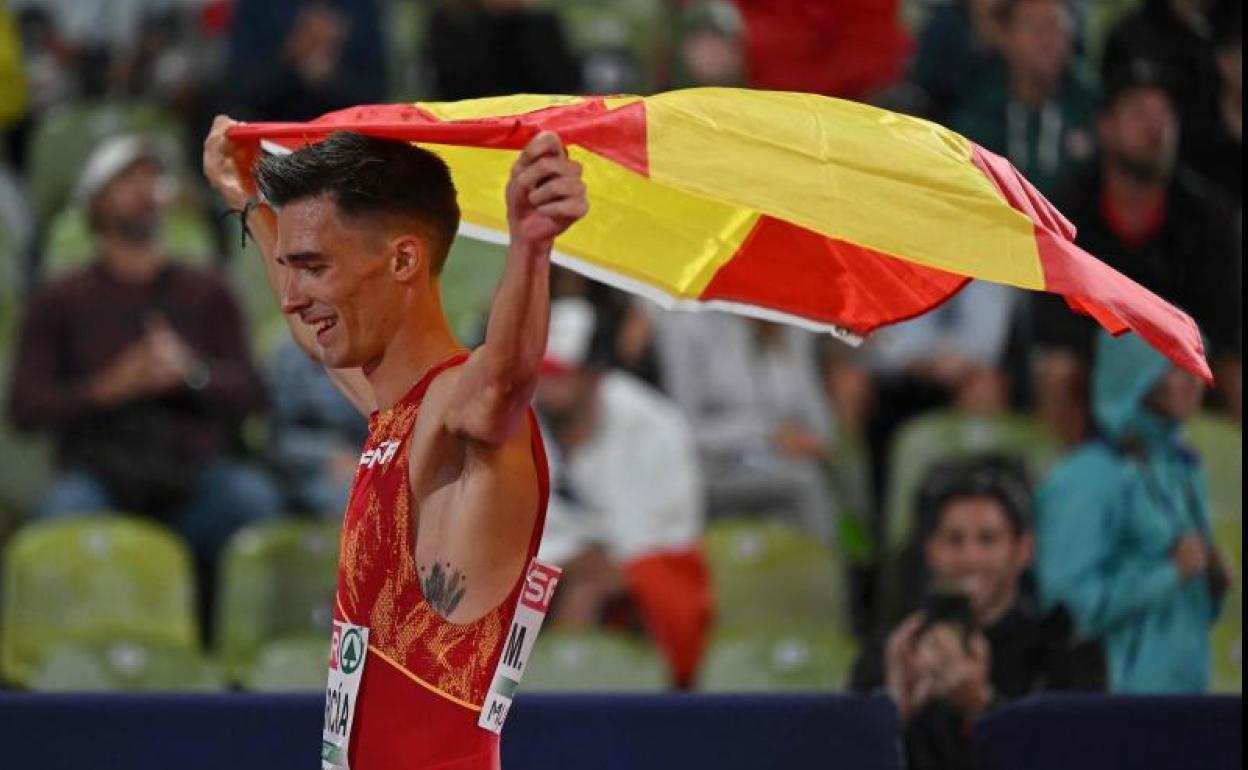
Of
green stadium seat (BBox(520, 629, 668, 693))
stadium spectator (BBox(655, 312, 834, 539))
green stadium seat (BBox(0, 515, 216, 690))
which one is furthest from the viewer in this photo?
stadium spectator (BBox(655, 312, 834, 539))

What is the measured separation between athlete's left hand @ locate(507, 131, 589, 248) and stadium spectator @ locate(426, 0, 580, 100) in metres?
5.95

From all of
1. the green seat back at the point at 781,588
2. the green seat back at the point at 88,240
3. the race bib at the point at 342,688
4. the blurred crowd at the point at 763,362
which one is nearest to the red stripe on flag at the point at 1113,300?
the race bib at the point at 342,688

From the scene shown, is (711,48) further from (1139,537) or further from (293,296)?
(293,296)

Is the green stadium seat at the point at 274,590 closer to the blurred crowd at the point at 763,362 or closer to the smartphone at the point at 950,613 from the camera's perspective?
the blurred crowd at the point at 763,362

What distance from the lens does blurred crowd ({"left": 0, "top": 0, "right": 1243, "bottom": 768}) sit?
19.7ft

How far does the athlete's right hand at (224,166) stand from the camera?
13.8 ft

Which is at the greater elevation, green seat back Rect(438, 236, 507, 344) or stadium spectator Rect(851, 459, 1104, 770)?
green seat back Rect(438, 236, 507, 344)

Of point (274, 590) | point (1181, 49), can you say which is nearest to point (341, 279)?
point (274, 590)

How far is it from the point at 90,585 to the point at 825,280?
11.5 ft

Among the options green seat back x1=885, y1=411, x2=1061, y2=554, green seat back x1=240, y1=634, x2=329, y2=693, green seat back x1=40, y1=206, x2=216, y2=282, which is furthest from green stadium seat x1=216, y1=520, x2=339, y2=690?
green seat back x1=885, y1=411, x2=1061, y2=554

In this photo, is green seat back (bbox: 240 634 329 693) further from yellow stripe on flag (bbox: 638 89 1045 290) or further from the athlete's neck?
yellow stripe on flag (bbox: 638 89 1045 290)

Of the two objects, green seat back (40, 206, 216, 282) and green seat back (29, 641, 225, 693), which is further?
green seat back (40, 206, 216, 282)

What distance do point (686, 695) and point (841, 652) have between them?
1.64 metres

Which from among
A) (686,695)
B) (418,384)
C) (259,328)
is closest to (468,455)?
(418,384)
